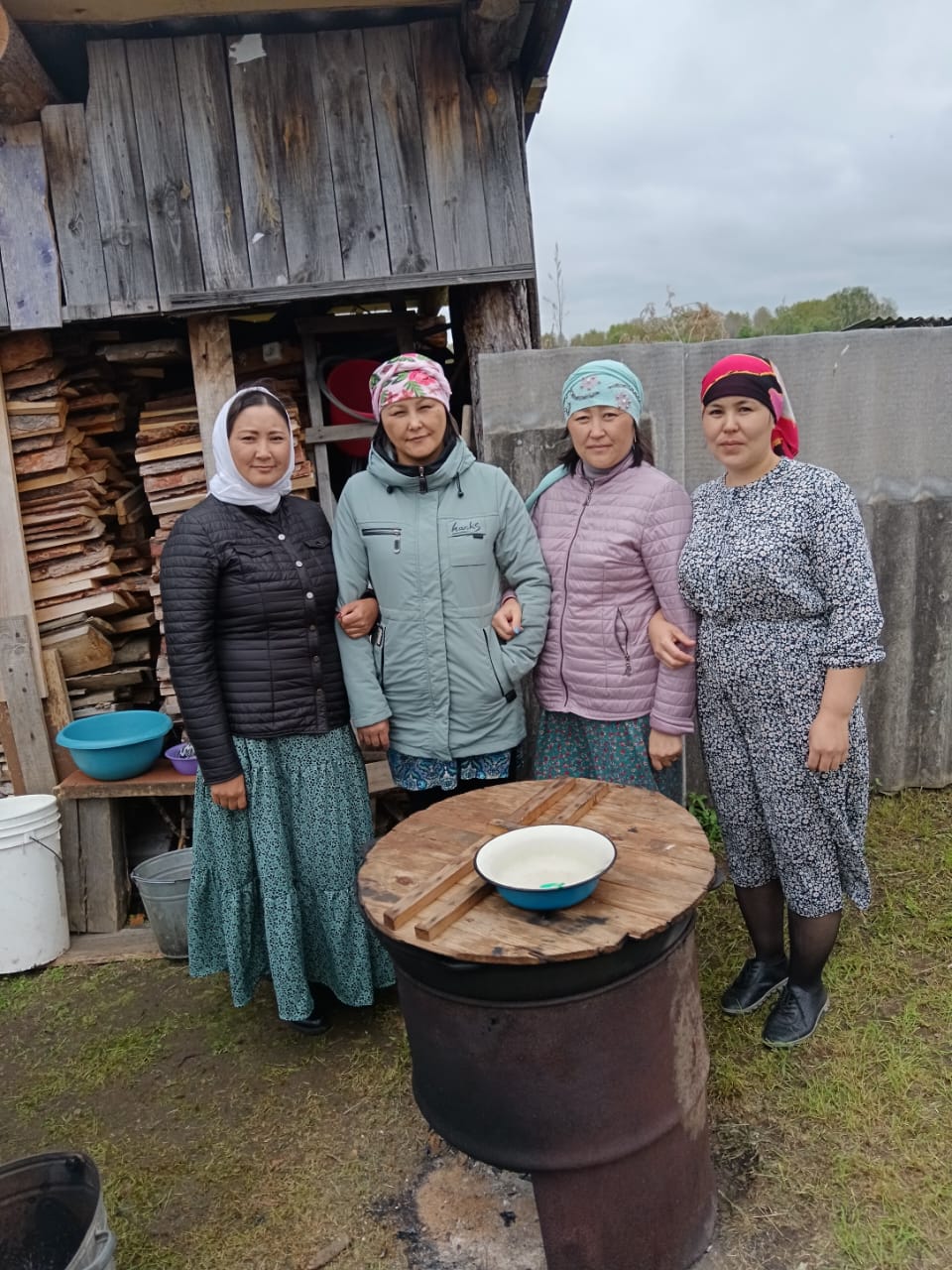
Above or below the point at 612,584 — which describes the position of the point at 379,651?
below

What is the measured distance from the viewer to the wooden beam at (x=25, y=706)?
425cm

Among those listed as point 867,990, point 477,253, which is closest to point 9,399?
point 477,253

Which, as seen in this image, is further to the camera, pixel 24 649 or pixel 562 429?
pixel 24 649

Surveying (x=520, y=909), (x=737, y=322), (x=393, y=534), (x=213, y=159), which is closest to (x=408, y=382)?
(x=393, y=534)

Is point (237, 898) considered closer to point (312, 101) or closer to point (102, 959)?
point (102, 959)

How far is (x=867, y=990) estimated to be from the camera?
10.7ft

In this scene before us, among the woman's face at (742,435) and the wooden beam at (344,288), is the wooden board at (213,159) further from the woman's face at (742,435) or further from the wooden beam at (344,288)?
the woman's face at (742,435)

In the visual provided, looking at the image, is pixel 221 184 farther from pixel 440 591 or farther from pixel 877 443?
pixel 877 443

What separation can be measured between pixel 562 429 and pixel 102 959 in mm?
3040

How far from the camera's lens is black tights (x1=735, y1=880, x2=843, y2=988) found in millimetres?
2852

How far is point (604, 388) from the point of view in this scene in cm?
274

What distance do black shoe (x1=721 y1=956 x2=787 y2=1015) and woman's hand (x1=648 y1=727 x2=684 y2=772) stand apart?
865mm

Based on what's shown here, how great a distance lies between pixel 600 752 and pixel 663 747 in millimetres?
230

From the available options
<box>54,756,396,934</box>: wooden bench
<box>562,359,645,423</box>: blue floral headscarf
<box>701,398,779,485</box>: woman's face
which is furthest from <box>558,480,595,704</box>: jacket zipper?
<box>54,756,396,934</box>: wooden bench
